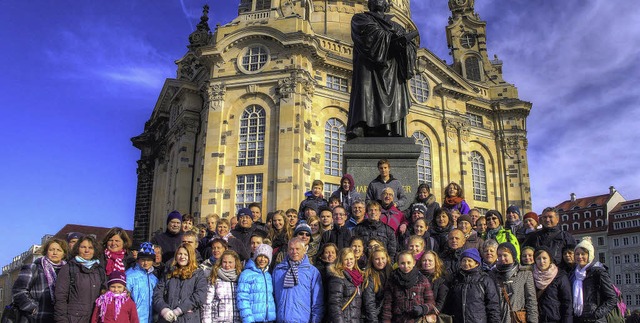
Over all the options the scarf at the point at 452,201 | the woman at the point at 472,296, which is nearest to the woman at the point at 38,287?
the woman at the point at 472,296

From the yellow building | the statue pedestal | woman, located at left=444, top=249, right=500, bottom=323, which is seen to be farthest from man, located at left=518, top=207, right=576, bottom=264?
the yellow building

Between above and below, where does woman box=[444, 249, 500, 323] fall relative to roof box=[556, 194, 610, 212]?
below

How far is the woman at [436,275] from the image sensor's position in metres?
6.37

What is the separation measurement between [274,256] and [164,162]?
107 feet

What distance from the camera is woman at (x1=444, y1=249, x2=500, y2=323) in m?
6.14

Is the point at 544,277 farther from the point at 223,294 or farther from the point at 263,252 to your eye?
the point at 223,294

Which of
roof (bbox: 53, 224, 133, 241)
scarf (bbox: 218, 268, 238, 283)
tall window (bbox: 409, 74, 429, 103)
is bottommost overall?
scarf (bbox: 218, 268, 238, 283)

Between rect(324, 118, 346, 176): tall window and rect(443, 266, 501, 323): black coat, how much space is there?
76.5 ft

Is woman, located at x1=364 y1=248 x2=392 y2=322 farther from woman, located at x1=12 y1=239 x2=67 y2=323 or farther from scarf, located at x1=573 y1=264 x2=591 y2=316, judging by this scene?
woman, located at x1=12 y1=239 x2=67 y2=323

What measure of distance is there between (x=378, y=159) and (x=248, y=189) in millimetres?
18661

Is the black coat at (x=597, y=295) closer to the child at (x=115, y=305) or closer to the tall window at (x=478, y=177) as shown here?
the child at (x=115, y=305)

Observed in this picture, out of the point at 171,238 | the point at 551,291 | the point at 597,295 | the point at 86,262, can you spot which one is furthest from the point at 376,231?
the point at 86,262

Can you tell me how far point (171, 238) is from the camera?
895 cm

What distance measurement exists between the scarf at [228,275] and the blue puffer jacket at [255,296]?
241 mm
